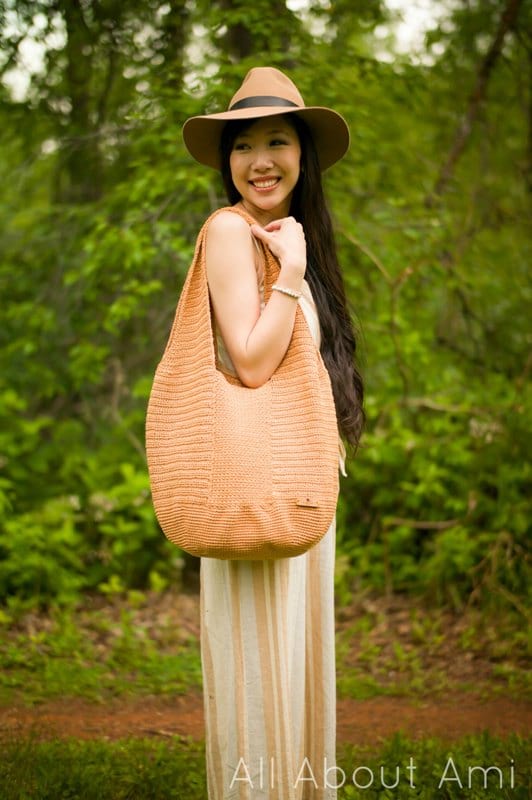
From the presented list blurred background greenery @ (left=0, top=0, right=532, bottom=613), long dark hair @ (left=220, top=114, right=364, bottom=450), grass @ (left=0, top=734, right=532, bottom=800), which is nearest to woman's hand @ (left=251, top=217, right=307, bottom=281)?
long dark hair @ (left=220, top=114, right=364, bottom=450)

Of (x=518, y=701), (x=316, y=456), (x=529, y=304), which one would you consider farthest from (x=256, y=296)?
(x=529, y=304)

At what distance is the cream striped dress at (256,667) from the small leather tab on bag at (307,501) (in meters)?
0.29

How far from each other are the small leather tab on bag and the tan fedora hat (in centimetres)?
103

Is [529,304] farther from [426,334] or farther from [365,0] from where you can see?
[365,0]

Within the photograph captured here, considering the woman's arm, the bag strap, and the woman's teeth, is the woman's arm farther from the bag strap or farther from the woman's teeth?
the woman's teeth

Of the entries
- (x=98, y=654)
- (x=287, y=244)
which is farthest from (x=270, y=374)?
(x=98, y=654)

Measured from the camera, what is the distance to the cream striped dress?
7.13 feet

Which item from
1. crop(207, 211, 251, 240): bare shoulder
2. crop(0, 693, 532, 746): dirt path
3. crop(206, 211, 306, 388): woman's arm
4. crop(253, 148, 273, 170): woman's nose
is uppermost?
crop(253, 148, 273, 170): woman's nose

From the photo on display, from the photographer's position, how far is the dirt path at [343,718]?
3.49 m

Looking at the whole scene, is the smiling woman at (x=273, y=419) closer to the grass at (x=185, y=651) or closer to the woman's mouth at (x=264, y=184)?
the woman's mouth at (x=264, y=184)

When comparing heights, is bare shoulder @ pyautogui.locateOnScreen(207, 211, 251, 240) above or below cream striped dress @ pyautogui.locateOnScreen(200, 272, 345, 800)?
above

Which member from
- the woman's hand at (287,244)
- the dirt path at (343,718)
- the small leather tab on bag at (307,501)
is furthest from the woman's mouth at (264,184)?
the dirt path at (343,718)

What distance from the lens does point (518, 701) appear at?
3879 millimetres

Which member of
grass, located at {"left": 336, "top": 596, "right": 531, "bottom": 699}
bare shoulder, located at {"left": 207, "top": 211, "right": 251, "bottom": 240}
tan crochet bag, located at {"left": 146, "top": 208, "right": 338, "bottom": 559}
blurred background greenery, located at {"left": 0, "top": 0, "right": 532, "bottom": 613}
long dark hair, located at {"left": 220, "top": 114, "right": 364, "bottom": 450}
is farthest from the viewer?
blurred background greenery, located at {"left": 0, "top": 0, "right": 532, "bottom": 613}
